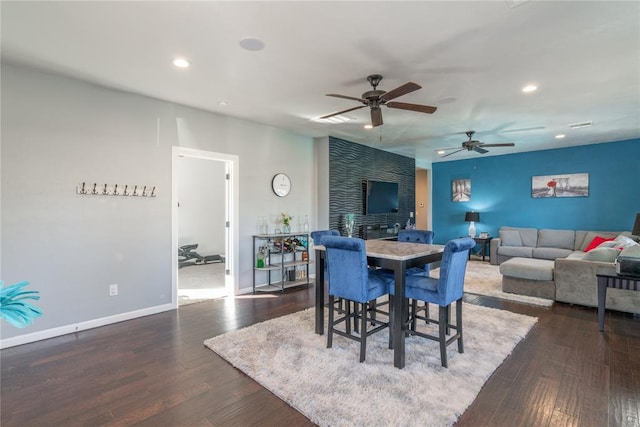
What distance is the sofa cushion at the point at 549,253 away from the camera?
6375mm

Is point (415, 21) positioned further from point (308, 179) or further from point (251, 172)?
point (308, 179)

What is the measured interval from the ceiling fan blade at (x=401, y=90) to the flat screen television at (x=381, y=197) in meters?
3.81

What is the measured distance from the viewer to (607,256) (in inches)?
161

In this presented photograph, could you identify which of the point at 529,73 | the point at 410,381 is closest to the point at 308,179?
the point at 529,73

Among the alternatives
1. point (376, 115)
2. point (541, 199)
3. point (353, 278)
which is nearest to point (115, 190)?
point (353, 278)

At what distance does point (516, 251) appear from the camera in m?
6.90

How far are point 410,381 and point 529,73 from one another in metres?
3.20

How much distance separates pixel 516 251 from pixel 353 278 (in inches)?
226

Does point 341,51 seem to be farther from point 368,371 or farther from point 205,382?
point 205,382

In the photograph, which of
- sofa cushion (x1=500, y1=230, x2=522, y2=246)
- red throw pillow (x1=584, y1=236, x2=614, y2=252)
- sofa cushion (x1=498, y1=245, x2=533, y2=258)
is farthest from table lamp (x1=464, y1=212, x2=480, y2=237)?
red throw pillow (x1=584, y1=236, x2=614, y2=252)

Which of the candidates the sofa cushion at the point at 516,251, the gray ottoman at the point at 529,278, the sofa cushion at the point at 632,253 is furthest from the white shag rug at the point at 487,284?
the sofa cushion at the point at 632,253

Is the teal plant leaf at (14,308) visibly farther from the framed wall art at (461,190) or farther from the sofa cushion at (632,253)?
the framed wall art at (461,190)

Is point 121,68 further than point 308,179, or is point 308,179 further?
point 308,179

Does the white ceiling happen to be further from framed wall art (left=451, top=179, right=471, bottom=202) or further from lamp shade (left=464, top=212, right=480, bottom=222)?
framed wall art (left=451, top=179, right=471, bottom=202)
